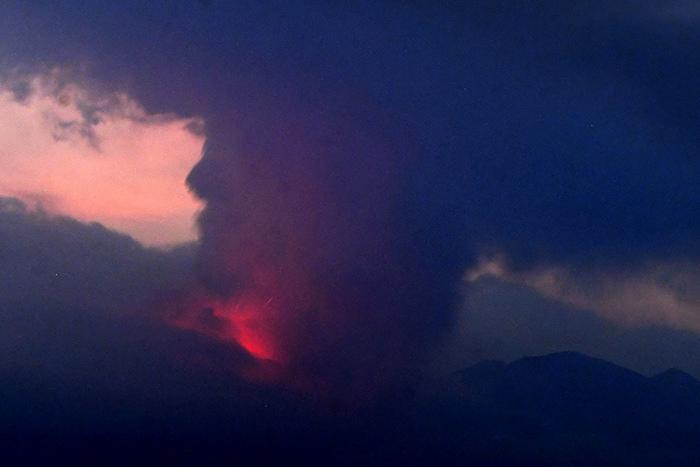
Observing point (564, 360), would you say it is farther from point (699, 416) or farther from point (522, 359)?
point (699, 416)

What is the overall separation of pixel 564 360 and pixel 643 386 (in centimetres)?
575

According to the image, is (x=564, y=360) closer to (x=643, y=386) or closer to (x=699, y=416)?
(x=643, y=386)

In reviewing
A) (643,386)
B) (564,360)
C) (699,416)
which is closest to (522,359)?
(564,360)

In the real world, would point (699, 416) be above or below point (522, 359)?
below

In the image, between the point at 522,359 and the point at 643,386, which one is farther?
the point at 522,359

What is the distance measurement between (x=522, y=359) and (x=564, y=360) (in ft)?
13.5

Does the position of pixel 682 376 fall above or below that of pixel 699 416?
above

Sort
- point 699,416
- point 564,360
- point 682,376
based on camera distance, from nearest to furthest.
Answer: point 699,416, point 564,360, point 682,376

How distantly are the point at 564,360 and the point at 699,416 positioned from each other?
9.71 metres

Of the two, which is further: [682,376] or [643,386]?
[682,376]

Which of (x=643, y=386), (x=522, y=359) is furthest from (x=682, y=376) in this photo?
(x=522, y=359)

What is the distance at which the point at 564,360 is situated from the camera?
180 feet

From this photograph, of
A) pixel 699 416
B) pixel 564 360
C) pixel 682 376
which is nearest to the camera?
pixel 699 416

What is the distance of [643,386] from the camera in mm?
53125
